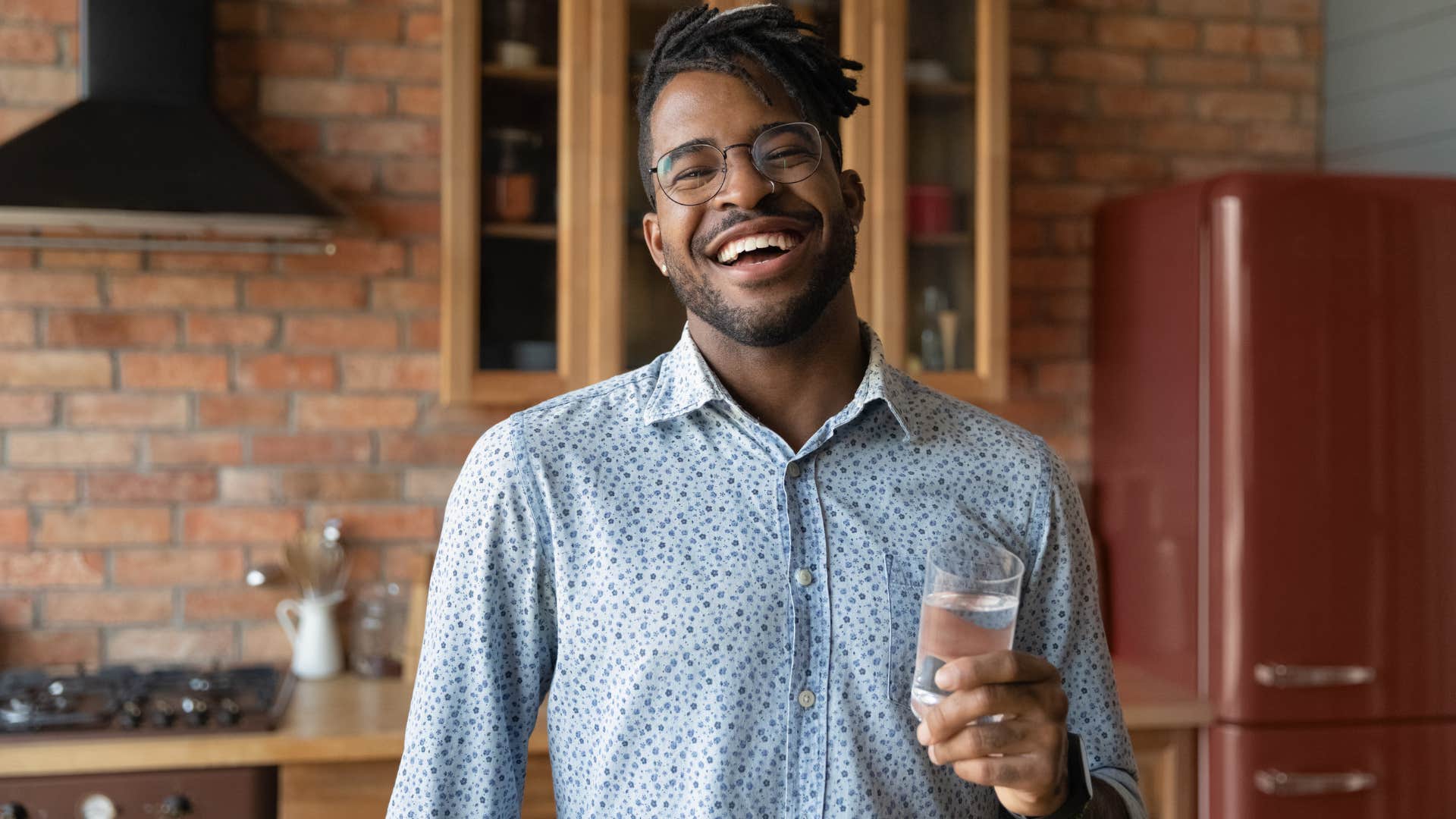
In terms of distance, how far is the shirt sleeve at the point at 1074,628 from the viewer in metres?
1.16

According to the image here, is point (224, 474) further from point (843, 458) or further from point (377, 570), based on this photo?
point (843, 458)

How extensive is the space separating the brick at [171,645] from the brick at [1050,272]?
183cm

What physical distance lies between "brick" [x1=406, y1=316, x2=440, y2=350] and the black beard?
1.47 meters

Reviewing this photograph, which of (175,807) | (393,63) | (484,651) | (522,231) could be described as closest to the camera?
(484,651)

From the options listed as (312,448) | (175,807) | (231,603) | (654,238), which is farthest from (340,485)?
(654,238)

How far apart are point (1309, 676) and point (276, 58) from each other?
2.26 m

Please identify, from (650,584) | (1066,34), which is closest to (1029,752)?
(650,584)

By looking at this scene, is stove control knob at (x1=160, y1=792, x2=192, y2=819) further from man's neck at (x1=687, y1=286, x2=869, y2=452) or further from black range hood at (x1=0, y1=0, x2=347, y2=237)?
man's neck at (x1=687, y1=286, x2=869, y2=452)

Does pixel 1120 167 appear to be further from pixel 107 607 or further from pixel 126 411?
pixel 107 607

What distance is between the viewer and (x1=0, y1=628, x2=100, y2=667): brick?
7.79ft

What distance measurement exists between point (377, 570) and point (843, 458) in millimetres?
1636

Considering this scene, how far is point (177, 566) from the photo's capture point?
2.44 metres

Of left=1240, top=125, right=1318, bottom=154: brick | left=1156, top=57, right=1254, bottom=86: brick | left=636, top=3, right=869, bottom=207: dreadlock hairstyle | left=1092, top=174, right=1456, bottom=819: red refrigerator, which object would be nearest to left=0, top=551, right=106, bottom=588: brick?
left=636, top=3, right=869, bottom=207: dreadlock hairstyle

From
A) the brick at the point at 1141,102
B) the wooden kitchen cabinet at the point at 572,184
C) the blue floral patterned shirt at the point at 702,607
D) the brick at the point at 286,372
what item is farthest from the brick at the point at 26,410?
the brick at the point at 1141,102
